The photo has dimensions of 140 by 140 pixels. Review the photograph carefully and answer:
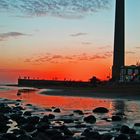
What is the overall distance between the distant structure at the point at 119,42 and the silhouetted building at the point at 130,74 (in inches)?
253

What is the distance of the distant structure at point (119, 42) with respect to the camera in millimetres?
107062

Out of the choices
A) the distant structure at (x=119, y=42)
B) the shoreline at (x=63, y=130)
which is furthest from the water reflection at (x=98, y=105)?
the distant structure at (x=119, y=42)

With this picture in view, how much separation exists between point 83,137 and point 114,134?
8.58ft

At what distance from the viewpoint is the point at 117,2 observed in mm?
110812

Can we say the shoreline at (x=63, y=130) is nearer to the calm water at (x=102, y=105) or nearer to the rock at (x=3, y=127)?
the rock at (x=3, y=127)

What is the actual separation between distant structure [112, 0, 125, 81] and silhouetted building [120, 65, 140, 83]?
6423 mm

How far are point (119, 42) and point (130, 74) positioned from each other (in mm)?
12907

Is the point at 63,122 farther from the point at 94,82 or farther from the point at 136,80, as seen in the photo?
the point at 94,82

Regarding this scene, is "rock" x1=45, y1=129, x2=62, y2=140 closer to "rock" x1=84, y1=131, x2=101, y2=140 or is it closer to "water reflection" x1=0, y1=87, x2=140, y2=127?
"rock" x1=84, y1=131, x2=101, y2=140

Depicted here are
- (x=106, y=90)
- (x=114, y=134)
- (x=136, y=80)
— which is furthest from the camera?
(x=136, y=80)

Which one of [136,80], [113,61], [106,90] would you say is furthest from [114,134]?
[113,61]

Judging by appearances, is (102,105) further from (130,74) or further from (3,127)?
(130,74)

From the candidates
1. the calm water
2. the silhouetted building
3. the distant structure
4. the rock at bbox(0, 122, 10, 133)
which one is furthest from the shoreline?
the distant structure

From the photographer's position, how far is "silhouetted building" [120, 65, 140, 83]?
299ft
